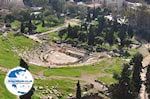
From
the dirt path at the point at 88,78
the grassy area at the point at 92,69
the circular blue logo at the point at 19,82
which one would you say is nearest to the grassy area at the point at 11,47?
the dirt path at the point at 88,78

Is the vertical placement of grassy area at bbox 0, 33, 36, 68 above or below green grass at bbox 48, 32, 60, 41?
above

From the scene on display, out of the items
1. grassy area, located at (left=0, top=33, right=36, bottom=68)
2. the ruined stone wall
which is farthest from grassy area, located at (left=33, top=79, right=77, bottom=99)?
the ruined stone wall

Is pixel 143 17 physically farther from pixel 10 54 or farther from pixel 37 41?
pixel 10 54

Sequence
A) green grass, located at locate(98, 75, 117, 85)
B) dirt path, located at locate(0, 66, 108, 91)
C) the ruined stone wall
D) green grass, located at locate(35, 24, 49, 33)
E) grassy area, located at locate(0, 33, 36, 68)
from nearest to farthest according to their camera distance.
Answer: dirt path, located at locate(0, 66, 108, 91) < green grass, located at locate(98, 75, 117, 85) < grassy area, located at locate(0, 33, 36, 68) < green grass, located at locate(35, 24, 49, 33) < the ruined stone wall

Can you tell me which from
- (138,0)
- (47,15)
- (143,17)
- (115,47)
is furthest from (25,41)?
(138,0)

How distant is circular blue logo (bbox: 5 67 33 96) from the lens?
29516mm

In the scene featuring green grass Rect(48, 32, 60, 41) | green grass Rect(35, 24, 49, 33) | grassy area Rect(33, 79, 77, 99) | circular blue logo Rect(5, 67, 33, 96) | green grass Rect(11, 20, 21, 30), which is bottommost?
green grass Rect(48, 32, 60, 41)

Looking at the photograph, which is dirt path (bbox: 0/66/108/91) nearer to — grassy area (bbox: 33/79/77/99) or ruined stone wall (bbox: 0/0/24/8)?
grassy area (bbox: 33/79/77/99)

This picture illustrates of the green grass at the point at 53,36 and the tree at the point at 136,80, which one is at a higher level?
the tree at the point at 136,80

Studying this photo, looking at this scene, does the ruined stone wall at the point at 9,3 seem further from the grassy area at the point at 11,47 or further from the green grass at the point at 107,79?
the green grass at the point at 107,79

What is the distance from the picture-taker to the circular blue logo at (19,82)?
96.8ft

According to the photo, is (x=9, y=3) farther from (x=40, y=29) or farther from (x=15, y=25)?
(x=40, y=29)

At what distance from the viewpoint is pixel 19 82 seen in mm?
30000

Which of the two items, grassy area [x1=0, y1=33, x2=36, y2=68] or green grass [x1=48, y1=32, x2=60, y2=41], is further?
green grass [x1=48, y1=32, x2=60, y2=41]
